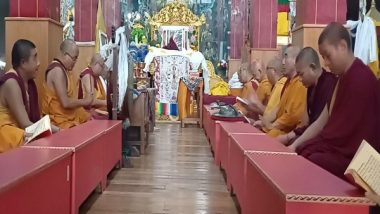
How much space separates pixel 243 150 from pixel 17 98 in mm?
1847

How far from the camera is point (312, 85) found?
170 inches

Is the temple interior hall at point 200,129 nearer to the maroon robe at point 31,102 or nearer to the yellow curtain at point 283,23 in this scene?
the maroon robe at point 31,102

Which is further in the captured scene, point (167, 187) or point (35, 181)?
point (167, 187)

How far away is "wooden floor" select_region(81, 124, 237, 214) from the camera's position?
13.8ft

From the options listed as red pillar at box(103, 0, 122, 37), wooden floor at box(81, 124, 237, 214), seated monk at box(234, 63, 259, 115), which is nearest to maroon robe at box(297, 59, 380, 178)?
wooden floor at box(81, 124, 237, 214)

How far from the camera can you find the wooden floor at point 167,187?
4215mm

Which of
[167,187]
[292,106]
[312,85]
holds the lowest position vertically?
[167,187]

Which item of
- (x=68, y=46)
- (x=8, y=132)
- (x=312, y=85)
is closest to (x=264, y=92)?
(x=312, y=85)

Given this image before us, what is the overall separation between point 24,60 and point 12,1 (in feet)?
7.67

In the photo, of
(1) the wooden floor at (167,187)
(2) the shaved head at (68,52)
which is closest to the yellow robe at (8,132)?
(1) the wooden floor at (167,187)

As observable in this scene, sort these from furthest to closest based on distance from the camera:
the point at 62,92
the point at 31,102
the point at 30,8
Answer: the point at 30,8, the point at 62,92, the point at 31,102

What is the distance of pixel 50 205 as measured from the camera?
9.02 ft

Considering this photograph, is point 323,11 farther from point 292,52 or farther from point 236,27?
point 236,27

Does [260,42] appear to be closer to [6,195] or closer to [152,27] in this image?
[152,27]
